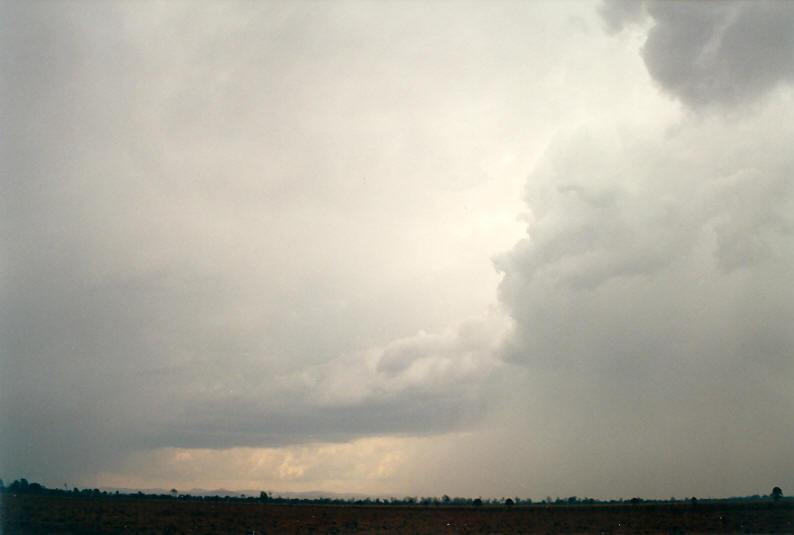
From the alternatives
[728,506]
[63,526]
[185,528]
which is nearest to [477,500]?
[728,506]

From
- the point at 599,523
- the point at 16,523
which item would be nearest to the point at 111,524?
the point at 16,523

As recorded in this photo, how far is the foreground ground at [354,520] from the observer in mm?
78875

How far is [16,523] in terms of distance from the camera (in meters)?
76.1

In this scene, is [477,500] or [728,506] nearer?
[728,506]

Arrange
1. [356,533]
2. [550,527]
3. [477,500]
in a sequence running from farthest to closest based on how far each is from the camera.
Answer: [477,500], [550,527], [356,533]

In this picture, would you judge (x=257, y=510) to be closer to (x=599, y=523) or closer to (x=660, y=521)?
(x=599, y=523)

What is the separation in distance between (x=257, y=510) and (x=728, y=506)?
284ft

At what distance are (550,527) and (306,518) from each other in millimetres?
39058

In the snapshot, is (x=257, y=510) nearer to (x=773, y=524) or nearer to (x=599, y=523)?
(x=599, y=523)

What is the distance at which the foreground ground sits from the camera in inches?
3105

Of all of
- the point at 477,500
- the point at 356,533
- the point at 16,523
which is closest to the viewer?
the point at 16,523

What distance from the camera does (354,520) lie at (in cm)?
9531

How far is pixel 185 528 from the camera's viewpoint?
79.8 metres

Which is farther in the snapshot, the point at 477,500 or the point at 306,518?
the point at 477,500
